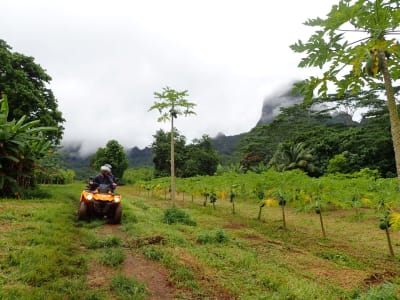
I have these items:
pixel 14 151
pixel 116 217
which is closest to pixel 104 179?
pixel 116 217

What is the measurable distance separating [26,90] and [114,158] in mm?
32804

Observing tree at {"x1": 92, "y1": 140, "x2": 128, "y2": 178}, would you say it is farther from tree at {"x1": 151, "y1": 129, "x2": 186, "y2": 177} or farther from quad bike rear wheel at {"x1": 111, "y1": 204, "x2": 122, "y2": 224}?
quad bike rear wheel at {"x1": 111, "y1": 204, "x2": 122, "y2": 224}

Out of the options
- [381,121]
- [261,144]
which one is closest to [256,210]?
[381,121]

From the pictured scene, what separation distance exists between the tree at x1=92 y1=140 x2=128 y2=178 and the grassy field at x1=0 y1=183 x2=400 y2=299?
40271mm

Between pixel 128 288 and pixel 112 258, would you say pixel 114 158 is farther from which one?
pixel 128 288

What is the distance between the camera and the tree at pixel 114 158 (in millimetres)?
49000

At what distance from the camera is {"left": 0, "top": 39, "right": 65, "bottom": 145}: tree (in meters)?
16.7

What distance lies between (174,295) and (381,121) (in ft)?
101

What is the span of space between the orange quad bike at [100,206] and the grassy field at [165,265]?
0.33m

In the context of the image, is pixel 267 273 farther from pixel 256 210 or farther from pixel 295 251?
pixel 256 210

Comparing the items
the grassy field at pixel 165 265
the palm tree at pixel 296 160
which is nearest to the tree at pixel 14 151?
the grassy field at pixel 165 265

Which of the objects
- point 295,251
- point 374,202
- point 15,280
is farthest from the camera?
point 374,202

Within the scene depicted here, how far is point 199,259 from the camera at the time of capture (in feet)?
19.4

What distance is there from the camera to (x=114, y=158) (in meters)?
49.2
